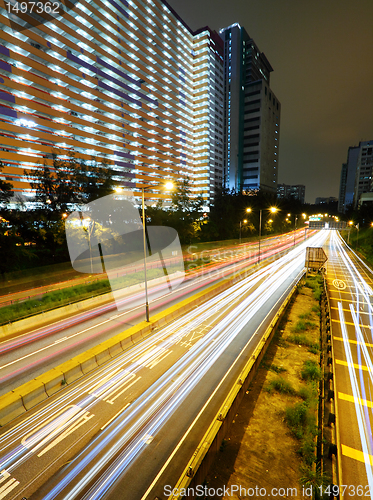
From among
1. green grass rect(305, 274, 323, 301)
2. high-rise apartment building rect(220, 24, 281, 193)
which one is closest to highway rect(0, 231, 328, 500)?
green grass rect(305, 274, 323, 301)

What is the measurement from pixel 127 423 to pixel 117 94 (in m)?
101

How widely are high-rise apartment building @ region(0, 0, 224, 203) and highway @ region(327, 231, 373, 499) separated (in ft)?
166

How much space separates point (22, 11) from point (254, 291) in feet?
297

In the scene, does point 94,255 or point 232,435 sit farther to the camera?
point 94,255

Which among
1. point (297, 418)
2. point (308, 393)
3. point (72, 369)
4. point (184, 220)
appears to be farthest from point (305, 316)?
point (184, 220)

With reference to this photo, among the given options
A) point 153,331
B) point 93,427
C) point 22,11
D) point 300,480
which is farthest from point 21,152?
point 300,480

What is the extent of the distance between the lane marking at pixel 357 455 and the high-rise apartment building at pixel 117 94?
55.9 metres

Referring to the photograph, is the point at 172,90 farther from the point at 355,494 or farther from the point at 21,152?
the point at 355,494

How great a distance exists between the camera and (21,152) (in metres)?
61.5

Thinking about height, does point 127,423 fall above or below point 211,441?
below

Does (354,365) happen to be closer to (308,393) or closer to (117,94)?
(308,393)

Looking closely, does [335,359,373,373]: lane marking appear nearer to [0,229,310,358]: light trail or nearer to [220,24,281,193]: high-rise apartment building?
[0,229,310,358]: light trail

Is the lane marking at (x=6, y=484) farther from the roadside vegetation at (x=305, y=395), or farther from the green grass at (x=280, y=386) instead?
the green grass at (x=280, y=386)

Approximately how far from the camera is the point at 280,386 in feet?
32.7
